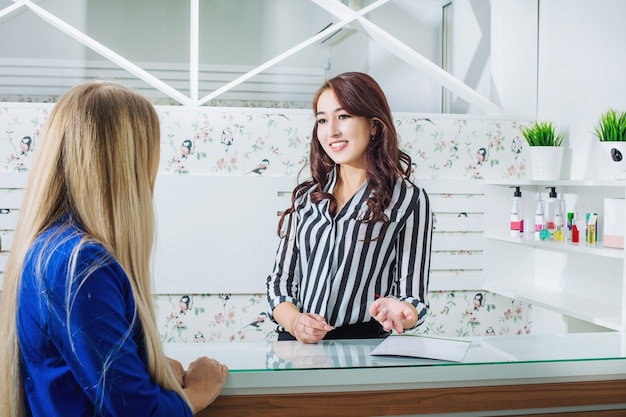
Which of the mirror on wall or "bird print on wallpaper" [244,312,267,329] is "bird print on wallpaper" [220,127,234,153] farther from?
"bird print on wallpaper" [244,312,267,329]

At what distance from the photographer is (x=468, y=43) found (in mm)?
3623

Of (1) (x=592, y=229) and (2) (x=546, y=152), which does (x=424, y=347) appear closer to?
(1) (x=592, y=229)

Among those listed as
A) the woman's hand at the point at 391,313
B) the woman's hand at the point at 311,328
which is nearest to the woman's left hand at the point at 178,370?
the woman's hand at the point at 311,328

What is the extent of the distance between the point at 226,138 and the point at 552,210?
1464 mm

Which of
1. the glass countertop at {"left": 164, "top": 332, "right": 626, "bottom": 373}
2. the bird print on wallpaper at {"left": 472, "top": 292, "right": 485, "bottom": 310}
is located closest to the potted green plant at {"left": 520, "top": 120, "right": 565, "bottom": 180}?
the bird print on wallpaper at {"left": 472, "top": 292, "right": 485, "bottom": 310}

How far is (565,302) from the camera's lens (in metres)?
2.89

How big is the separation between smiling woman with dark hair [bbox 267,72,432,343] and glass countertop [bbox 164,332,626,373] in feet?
0.57

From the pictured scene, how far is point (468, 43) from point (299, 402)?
2738mm

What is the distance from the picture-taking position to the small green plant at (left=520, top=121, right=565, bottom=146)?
3.09m

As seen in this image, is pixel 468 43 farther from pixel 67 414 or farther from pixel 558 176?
pixel 67 414

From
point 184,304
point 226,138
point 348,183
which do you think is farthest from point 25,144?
point 348,183

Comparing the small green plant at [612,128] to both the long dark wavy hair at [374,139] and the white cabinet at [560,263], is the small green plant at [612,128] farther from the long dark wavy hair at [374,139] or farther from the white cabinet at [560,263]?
the long dark wavy hair at [374,139]

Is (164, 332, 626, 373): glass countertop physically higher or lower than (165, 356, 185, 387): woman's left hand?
lower

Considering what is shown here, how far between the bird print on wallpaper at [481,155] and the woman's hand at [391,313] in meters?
1.96
